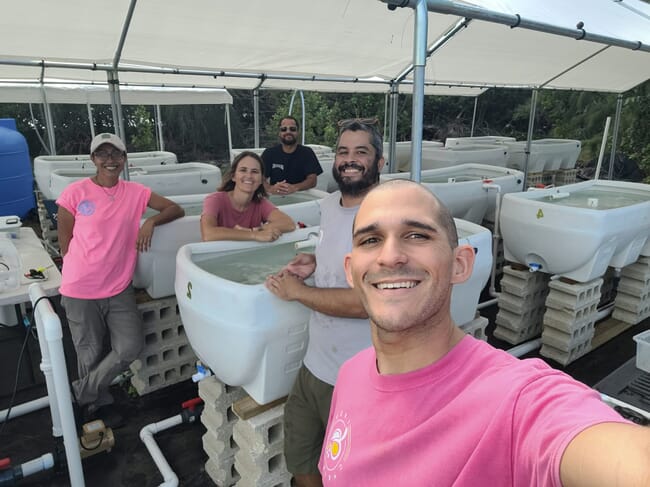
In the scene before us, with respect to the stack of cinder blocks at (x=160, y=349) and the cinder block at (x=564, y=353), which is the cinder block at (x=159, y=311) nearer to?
the stack of cinder blocks at (x=160, y=349)

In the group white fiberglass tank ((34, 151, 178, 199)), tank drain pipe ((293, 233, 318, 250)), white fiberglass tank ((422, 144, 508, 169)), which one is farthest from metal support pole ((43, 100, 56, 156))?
tank drain pipe ((293, 233, 318, 250))

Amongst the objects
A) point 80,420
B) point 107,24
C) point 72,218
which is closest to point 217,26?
point 107,24

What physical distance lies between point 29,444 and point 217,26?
2669 millimetres

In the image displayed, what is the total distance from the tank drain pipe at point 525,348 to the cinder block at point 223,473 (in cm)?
201

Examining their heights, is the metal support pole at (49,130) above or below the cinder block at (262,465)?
above

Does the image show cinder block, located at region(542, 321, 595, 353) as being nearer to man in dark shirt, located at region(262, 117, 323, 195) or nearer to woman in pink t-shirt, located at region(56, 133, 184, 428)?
man in dark shirt, located at region(262, 117, 323, 195)

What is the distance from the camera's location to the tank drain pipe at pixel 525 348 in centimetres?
332

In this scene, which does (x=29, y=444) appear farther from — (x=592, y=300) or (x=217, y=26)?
(x=592, y=300)

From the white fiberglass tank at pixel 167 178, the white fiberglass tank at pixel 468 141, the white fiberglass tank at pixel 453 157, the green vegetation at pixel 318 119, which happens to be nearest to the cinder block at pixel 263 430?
the white fiberglass tank at pixel 167 178

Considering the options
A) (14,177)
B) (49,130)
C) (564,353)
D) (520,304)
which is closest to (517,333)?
(520,304)

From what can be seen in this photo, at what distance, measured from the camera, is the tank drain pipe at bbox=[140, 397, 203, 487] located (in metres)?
2.22

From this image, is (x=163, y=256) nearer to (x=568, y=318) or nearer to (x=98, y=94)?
(x=568, y=318)

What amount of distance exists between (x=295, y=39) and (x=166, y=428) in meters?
2.73

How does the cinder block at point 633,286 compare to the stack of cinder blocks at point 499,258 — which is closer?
the cinder block at point 633,286
